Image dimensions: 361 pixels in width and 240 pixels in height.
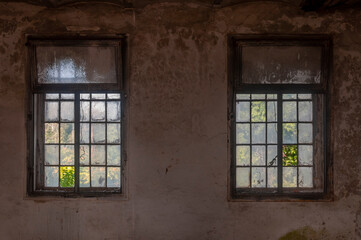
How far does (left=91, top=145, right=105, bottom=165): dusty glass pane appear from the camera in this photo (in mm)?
3242

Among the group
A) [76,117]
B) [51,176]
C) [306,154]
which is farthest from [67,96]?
[306,154]

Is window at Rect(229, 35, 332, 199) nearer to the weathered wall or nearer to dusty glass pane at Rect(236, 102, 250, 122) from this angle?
dusty glass pane at Rect(236, 102, 250, 122)

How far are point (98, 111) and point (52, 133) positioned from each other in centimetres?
68

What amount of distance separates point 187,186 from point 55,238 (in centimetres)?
177

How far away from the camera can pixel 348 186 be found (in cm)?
305

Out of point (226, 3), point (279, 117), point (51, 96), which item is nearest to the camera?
point (226, 3)

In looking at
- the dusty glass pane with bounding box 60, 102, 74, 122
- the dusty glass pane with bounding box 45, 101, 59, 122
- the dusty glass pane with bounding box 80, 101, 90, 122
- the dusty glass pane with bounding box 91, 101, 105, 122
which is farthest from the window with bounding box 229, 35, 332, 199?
the dusty glass pane with bounding box 45, 101, 59, 122

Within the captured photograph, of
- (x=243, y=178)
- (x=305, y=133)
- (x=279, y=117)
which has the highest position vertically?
(x=279, y=117)

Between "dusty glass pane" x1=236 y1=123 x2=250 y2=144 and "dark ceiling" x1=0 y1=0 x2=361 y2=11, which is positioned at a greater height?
"dark ceiling" x1=0 y1=0 x2=361 y2=11

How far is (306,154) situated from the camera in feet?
10.6

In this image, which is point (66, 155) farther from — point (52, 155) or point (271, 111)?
point (271, 111)

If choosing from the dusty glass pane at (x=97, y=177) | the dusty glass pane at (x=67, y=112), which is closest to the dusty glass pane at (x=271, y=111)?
the dusty glass pane at (x=97, y=177)

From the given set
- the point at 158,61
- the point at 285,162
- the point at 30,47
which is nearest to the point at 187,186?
the point at 285,162

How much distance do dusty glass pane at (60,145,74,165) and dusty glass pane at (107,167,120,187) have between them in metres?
0.52
